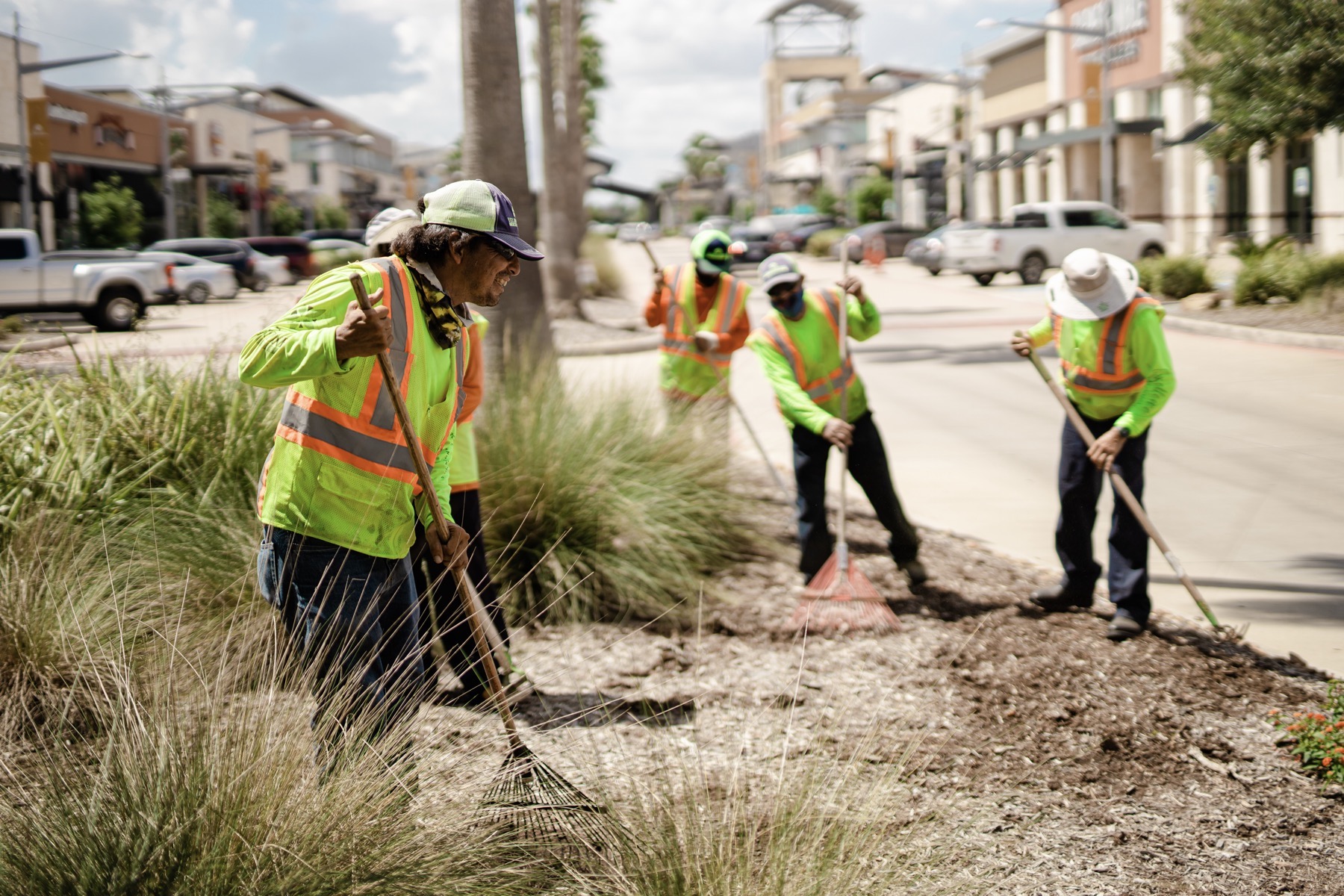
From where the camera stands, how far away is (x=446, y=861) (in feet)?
8.74

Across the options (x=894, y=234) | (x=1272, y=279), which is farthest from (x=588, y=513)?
(x=894, y=234)

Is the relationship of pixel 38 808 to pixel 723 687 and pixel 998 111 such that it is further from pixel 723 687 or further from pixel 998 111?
pixel 998 111

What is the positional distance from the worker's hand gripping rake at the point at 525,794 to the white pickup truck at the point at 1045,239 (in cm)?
2955

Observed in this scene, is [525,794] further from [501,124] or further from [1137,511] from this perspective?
[501,124]

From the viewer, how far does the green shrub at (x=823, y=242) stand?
51.0 metres

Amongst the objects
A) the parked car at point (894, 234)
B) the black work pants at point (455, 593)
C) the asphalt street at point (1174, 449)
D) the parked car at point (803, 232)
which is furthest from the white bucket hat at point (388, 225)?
the parked car at point (803, 232)

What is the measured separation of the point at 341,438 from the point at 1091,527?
152 inches

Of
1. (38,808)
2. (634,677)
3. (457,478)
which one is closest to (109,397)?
(457,478)

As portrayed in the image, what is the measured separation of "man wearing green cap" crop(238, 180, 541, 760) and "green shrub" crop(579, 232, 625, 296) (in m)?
26.4

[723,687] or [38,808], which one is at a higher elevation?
[38,808]

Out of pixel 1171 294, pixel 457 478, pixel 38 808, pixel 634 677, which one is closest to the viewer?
pixel 38 808

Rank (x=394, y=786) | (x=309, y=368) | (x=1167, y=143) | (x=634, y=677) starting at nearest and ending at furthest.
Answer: (x=394, y=786) → (x=309, y=368) → (x=634, y=677) → (x=1167, y=143)

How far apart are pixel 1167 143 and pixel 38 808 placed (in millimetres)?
38571

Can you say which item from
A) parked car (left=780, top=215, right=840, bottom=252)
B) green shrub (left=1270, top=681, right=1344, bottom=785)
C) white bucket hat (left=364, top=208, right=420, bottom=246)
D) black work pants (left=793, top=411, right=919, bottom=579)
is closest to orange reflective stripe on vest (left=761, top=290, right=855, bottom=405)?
black work pants (left=793, top=411, right=919, bottom=579)
